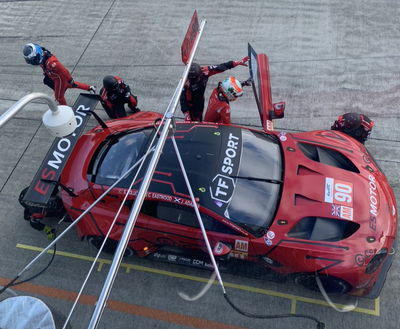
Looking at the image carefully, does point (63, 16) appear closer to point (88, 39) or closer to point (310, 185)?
point (88, 39)

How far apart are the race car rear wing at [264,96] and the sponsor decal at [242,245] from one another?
199 cm

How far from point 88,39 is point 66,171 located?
18.1ft

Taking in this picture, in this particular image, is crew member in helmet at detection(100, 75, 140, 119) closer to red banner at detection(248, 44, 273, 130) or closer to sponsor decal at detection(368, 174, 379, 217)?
red banner at detection(248, 44, 273, 130)

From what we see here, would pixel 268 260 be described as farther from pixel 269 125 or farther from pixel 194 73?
pixel 194 73

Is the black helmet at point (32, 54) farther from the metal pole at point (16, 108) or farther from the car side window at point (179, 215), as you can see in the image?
the metal pole at point (16, 108)

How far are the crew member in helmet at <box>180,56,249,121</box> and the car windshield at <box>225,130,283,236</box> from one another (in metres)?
1.67

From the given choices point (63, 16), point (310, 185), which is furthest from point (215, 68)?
point (63, 16)

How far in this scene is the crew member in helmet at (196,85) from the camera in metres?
6.53

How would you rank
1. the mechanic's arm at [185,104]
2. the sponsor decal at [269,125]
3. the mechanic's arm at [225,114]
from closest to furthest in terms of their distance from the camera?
the sponsor decal at [269,125], the mechanic's arm at [225,114], the mechanic's arm at [185,104]

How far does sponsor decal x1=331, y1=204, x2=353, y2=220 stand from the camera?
4.82m

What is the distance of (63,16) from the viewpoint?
1061cm

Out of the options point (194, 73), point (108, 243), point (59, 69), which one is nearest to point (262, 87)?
point (194, 73)

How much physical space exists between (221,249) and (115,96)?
12.6 ft

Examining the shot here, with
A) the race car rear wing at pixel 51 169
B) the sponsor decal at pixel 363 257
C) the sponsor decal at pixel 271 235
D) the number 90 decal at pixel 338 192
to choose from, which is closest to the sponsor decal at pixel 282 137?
the number 90 decal at pixel 338 192
